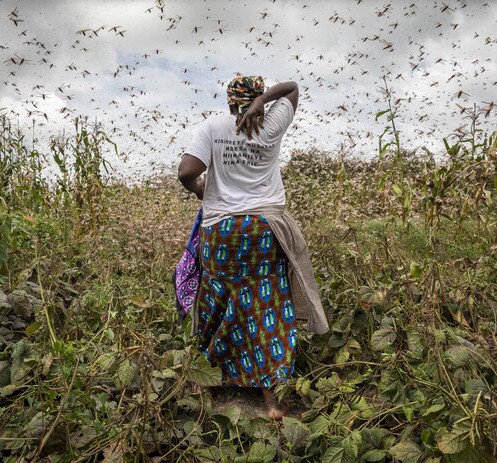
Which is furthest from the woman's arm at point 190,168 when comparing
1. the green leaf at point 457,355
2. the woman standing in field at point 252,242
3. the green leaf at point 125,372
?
the green leaf at point 457,355

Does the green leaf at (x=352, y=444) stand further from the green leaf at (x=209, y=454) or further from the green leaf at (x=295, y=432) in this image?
the green leaf at (x=209, y=454)

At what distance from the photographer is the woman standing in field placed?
288 cm

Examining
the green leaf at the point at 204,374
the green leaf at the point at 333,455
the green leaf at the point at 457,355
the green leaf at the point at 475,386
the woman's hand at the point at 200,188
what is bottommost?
the green leaf at the point at 333,455

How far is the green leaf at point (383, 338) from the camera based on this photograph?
7.93ft

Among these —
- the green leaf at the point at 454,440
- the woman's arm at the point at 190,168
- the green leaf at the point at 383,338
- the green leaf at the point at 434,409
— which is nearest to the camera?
the green leaf at the point at 454,440

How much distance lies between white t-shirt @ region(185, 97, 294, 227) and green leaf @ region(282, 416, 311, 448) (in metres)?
1.15

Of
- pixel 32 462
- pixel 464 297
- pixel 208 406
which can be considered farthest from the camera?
pixel 464 297

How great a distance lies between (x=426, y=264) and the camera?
3.28 meters

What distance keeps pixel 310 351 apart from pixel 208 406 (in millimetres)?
909

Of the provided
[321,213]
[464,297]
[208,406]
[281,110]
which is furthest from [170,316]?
[321,213]

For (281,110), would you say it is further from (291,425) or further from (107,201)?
(107,201)

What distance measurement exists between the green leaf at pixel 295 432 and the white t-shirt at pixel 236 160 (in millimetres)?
1146

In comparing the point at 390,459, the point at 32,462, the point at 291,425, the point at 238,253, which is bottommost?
the point at 390,459

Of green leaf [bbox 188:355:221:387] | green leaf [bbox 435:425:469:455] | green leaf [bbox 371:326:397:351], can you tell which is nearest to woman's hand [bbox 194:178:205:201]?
green leaf [bbox 188:355:221:387]
